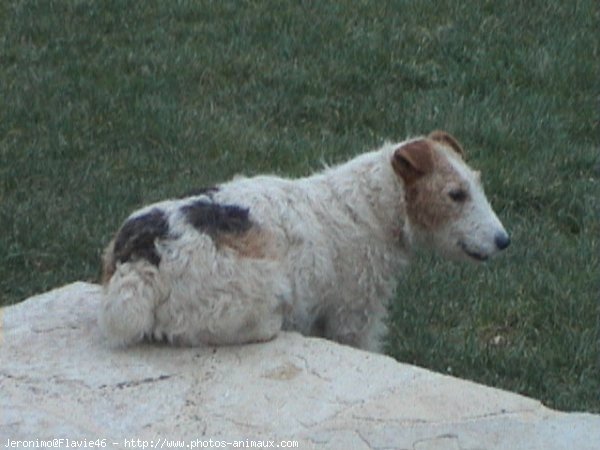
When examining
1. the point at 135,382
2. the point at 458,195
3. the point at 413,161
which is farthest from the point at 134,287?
the point at 458,195

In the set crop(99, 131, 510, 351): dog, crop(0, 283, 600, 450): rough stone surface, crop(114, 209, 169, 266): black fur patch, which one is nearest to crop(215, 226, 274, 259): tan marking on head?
crop(99, 131, 510, 351): dog

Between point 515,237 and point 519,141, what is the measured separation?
1566 millimetres

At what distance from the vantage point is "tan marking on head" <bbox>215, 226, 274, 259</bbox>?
600cm

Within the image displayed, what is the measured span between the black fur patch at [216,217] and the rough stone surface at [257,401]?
48 centimetres

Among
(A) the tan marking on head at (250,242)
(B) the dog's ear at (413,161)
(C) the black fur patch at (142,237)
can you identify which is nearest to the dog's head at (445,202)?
(B) the dog's ear at (413,161)

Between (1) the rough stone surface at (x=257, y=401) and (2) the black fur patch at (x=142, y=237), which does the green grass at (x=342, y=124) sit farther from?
(2) the black fur patch at (x=142, y=237)

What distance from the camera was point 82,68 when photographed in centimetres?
1150

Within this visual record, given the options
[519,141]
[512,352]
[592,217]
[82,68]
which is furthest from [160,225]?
[82,68]

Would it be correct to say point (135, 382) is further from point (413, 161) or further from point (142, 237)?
point (413, 161)

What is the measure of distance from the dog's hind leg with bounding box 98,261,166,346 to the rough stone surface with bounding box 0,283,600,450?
0.39 feet

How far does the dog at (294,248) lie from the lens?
5895 millimetres

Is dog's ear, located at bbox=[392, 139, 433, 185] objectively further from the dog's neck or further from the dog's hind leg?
the dog's hind leg

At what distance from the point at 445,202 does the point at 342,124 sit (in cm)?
438

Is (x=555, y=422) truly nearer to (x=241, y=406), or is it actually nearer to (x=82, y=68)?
(x=241, y=406)
